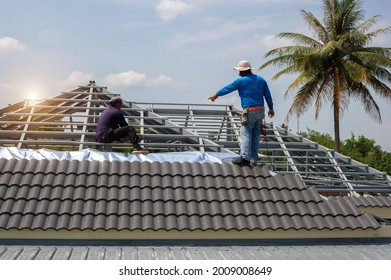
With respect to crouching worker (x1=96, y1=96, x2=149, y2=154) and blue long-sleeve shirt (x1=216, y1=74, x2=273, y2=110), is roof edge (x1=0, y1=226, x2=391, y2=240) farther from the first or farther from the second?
crouching worker (x1=96, y1=96, x2=149, y2=154)

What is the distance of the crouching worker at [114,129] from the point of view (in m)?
9.15

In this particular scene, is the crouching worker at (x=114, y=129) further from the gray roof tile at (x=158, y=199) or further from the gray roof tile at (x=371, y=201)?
the gray roof tile at (x=371, y=201)

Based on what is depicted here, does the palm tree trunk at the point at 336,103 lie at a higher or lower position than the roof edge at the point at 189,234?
higher

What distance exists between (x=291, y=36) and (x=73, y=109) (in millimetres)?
18956

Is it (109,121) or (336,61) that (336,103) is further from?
(109,121)

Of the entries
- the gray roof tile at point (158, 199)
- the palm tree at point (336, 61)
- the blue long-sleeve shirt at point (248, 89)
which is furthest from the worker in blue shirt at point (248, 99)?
the palm tree at point (336, 61)

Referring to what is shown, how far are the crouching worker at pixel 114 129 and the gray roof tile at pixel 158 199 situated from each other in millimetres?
1092

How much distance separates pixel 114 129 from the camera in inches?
367

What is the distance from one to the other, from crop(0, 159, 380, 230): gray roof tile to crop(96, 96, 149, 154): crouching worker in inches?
43.0

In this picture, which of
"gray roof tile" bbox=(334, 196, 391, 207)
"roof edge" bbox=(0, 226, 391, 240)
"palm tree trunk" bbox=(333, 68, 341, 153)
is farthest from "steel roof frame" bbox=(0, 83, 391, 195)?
"palm tree trunk" bbox=(333, 68, 341, 153)

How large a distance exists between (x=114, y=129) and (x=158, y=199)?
255cm

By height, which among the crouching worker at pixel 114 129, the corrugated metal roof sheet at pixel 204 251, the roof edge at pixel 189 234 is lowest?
the corrugated metal roof sheet at pixel 204 251

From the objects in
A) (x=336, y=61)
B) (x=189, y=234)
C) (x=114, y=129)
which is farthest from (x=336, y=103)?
(x=189, y=234)

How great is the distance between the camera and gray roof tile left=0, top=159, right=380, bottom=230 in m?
6.75
